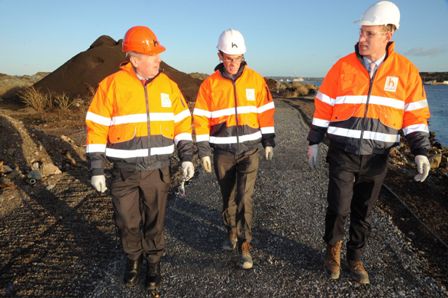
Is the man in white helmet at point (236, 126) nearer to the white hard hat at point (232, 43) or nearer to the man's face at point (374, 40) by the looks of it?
the white hard hat at point (232, 43)

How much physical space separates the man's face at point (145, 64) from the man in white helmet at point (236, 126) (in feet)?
2.29

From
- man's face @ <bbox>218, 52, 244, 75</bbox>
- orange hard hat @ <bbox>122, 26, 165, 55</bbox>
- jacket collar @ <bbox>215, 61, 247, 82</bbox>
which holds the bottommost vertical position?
jacket collar @ <bbox>215, 61, 247, 82</bbox>

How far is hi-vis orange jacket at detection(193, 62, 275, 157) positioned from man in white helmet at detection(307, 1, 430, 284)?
2.06 ft

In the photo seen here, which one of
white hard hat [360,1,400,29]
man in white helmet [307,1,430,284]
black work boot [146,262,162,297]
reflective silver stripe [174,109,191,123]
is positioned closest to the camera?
white hard hat [360,1,400,29]

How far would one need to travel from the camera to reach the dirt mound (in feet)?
59.2

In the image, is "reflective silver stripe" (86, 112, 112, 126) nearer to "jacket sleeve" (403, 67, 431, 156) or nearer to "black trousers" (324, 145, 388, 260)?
"black trousers" (324, 145, 388, 260)

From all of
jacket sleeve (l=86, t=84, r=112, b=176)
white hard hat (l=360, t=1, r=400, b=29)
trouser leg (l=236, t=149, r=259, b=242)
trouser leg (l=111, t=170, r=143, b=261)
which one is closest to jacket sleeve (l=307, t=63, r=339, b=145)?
white hard hat (l=360, t=1, r=400, b=29)

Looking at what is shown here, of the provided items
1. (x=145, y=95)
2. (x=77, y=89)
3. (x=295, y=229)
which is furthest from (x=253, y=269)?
(x=77, y=89)

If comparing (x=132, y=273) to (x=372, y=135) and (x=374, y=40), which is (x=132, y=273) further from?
(x=374, y=40)

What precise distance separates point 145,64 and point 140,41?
0.20 metres

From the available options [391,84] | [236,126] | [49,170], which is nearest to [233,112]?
[236,126]

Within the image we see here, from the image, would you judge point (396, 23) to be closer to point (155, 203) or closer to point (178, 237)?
point (155, 203)

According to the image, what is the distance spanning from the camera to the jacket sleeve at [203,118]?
334 centimetres

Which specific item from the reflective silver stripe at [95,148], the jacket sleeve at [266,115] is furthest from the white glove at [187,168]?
the jacket sleeve at [266,115]
